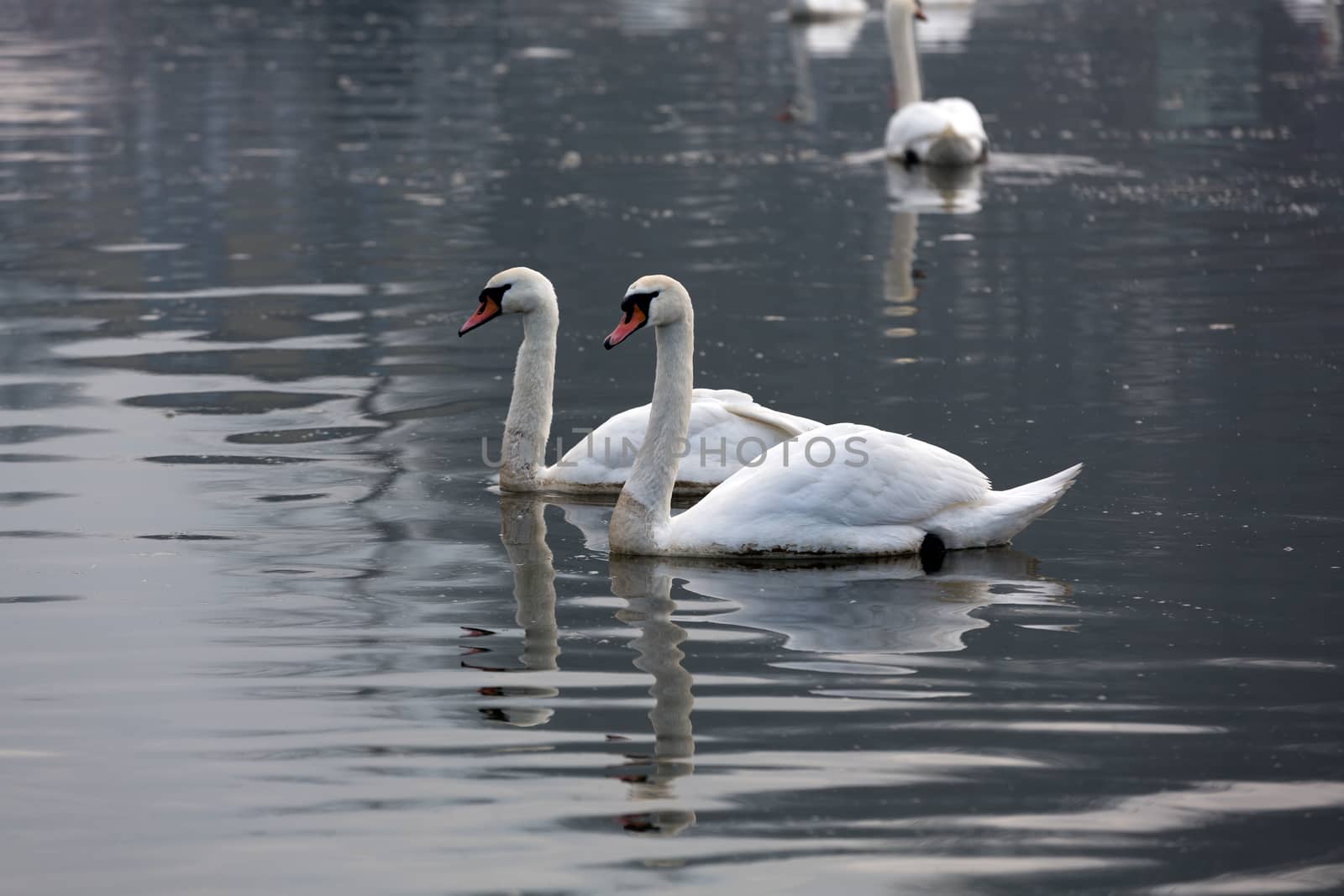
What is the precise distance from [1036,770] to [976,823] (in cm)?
49

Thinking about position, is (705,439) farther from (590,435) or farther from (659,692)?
(659,692)

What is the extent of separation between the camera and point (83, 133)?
28016 mm

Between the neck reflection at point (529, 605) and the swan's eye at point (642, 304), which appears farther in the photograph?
the swan's eye at point (642, 304)

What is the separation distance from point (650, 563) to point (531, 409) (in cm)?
178

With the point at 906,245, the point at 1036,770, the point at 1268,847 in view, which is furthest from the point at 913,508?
the point at 906,245

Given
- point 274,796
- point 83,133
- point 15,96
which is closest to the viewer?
point 274,796

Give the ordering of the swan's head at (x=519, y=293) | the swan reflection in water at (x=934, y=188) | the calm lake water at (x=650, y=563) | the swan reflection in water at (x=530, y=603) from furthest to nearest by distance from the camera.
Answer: the swan reflection in water at (x=934, y=188) → the swan's head at (x=519, y=293) → the swan reflection in water at (x=530, y=603) → the calm lake water at (x=650, y=563)

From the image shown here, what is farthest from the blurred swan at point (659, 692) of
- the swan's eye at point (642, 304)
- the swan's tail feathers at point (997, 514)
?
the swan's tail feathers at point (997, 514)

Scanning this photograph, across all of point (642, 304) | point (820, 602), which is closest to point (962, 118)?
point (642, 304)

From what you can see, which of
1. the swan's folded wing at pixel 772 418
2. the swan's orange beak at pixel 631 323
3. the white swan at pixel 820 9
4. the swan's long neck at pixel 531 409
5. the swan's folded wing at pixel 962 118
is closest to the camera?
the swan's orange beak at pixel 631 323

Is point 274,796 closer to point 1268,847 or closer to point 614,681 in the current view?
point 614,681

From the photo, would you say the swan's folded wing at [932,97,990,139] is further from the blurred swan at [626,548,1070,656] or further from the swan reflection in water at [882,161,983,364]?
the blurred swan at [626,548,1070,656]

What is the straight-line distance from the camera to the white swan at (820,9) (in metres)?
50.5

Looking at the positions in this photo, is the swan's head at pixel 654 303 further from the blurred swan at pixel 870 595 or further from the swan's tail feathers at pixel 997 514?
the swan's tail feathers at pixel 997 514
